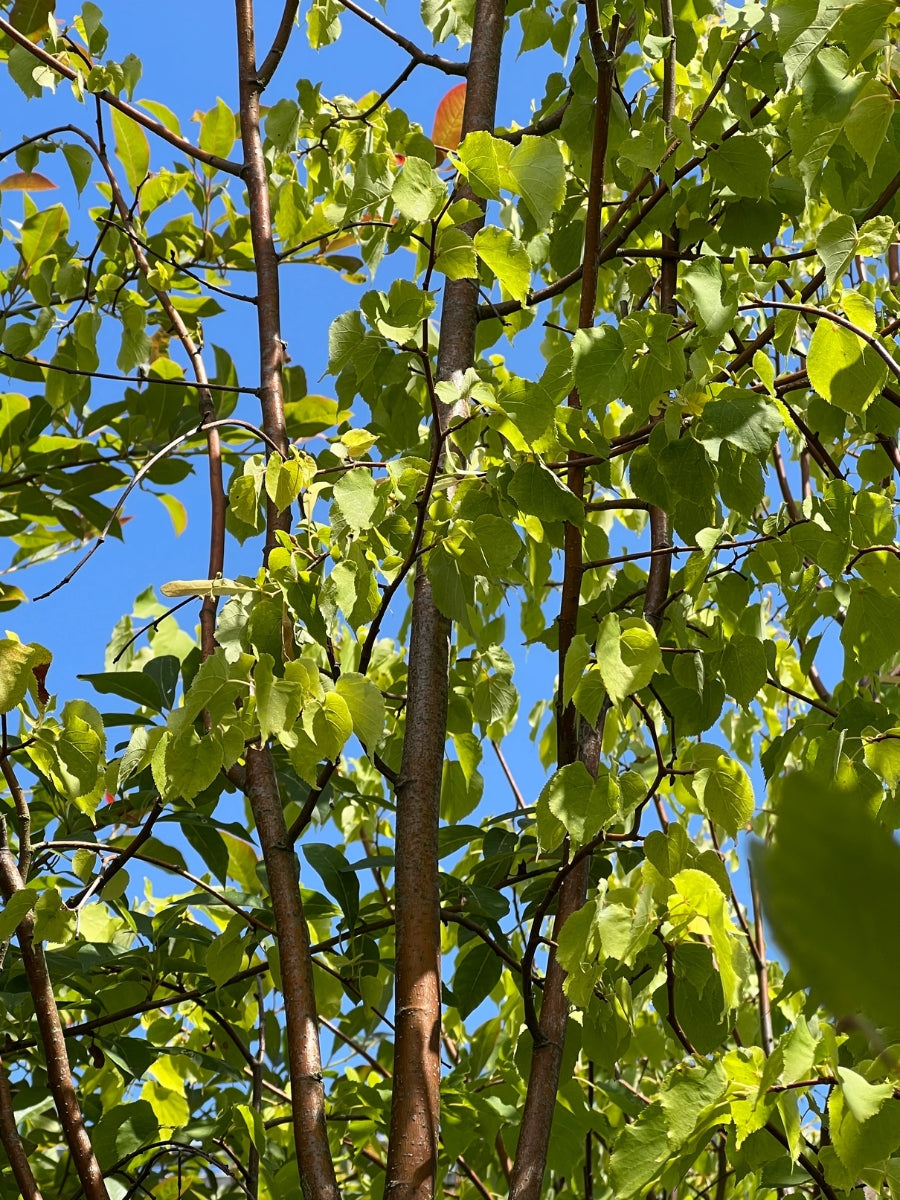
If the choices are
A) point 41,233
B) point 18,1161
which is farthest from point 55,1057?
point 41,233

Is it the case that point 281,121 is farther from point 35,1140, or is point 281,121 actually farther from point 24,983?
point 35,1140

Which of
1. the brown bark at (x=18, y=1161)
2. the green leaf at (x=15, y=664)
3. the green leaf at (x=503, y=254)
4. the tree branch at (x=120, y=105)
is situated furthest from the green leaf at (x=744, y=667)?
the tree branch at (x=120, y=105)

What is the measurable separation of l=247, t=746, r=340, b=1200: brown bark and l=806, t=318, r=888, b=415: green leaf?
63cm

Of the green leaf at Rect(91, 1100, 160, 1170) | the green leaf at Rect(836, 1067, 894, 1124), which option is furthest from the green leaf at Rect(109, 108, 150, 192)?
the green leaf at Rect(836, 1067, 894, 1124)

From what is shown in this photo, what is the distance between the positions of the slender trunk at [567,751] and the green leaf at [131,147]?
32.5 inches

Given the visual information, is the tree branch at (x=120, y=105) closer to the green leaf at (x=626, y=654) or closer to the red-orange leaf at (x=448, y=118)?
the red-orange leaf at (x=448, y=118)

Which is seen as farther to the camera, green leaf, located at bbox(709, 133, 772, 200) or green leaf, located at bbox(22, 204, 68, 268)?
green leaf, located at bbox(22, 204, 68, 268)

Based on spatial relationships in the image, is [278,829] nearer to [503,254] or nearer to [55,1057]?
[55,1057]

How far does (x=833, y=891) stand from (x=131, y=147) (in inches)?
70.3

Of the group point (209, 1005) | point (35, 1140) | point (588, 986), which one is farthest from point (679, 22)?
point (35, 1140)

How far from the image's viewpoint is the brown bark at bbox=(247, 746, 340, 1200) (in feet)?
3.00

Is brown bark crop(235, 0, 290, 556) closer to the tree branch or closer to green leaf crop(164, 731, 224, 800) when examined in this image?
the tree branch

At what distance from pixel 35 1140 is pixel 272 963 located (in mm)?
715

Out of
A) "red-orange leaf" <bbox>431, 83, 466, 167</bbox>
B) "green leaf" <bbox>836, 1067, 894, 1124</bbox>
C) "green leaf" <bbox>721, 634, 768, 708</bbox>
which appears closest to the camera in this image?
"green leaf" <bbox>836, 1067, 894, 1124</bbox>
